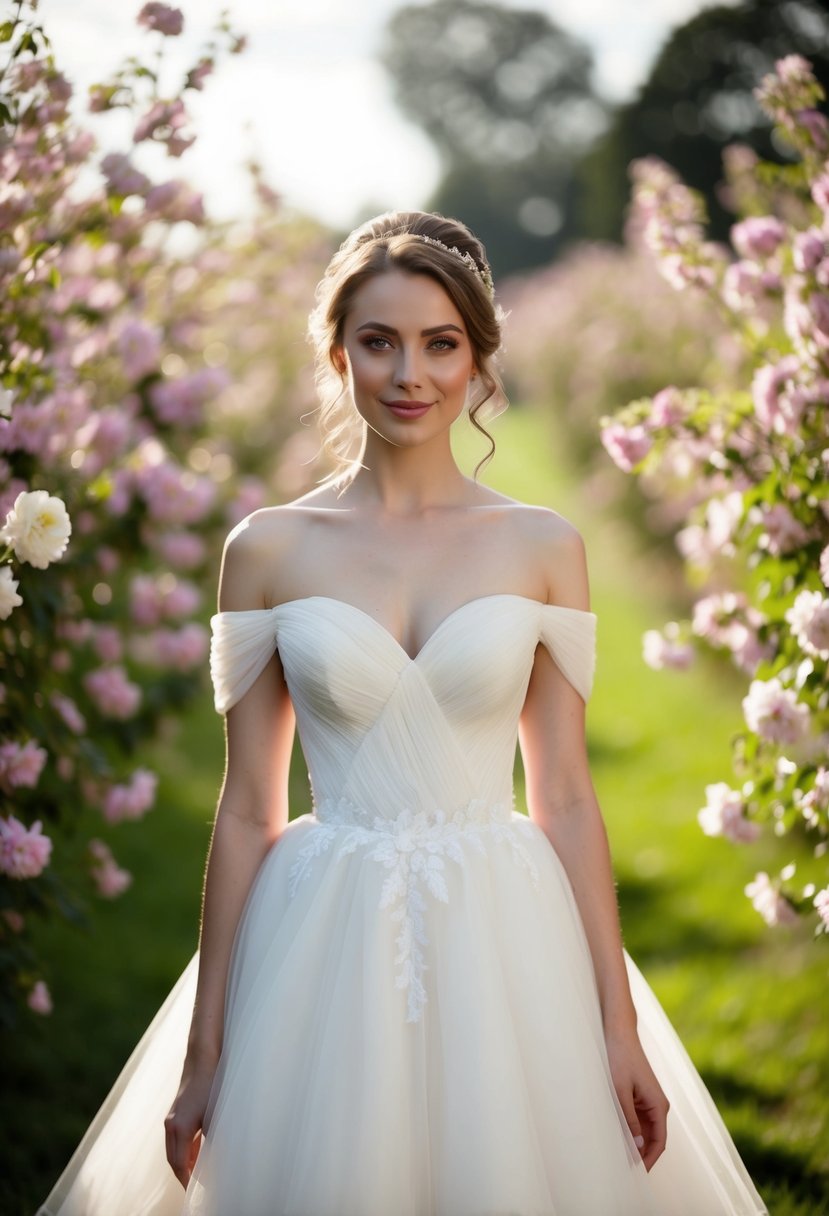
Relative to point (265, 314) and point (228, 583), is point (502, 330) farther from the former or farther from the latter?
point (265, 314)

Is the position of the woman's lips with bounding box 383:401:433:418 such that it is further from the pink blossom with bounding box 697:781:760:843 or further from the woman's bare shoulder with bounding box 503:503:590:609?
the pink blossom with bounding box 697:781:760:843

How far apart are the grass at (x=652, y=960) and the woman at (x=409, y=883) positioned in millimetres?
1320

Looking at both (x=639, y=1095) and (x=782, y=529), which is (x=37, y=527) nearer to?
(x=639, y=1095)

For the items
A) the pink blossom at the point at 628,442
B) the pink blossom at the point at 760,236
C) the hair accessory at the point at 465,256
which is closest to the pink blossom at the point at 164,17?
the hair accessory at the point at 465,256

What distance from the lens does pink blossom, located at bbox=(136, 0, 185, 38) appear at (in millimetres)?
3318

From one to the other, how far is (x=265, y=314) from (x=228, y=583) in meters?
4.29

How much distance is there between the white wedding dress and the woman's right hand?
51 millimetres

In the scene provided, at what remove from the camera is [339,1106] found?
216 centimetres

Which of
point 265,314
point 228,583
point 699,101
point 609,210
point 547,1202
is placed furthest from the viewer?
point 609,210

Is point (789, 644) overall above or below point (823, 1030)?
above

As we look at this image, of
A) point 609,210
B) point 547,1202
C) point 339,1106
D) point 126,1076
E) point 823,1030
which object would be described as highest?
point 339,1106

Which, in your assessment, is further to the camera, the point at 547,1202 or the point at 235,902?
the point at 235,902

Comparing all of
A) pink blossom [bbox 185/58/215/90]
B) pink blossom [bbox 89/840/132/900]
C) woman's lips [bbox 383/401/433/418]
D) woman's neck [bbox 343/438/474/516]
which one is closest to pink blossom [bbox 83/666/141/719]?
pink blossom [bbox 89/840/132/900]

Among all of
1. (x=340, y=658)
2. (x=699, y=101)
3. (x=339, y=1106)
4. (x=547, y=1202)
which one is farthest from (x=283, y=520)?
(x=699, y=101)
